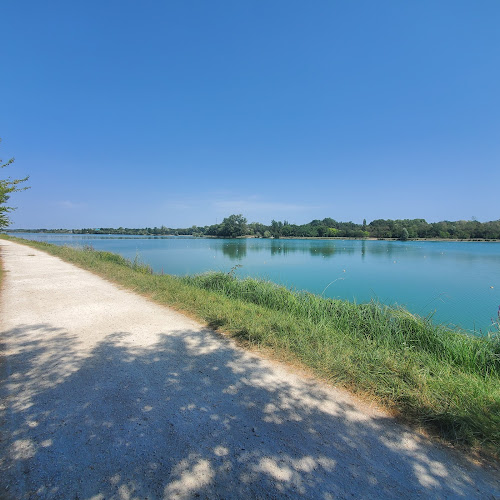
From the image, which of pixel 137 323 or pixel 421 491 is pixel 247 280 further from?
pixel 421 491

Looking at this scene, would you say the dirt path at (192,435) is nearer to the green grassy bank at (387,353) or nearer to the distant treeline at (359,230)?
the green grassy bank at (387,353)

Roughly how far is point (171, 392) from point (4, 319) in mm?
4444

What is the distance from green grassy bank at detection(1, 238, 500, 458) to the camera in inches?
93.5

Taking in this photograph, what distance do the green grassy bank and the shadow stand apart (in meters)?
0.35

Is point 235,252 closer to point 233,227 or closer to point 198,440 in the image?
point 198,440

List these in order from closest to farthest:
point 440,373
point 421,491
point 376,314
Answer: point 421,491, point 440,373, point 376,314

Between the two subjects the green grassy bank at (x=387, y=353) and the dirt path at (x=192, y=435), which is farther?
the green grassy bank at (x=387, y=353)

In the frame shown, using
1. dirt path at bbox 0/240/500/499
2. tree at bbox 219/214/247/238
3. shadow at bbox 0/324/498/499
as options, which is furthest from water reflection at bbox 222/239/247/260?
tree at bbox 219/214/247/238

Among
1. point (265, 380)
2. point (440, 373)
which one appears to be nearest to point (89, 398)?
point (265, 380)

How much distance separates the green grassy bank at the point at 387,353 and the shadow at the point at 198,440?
353mm

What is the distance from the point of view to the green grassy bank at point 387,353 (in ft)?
7.79

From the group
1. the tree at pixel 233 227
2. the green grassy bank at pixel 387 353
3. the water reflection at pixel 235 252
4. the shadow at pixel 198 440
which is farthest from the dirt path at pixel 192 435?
the tree at pixel 233 227

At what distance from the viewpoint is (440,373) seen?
3.02 metres

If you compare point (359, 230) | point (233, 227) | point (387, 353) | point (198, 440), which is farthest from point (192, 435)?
point (359, 230)
